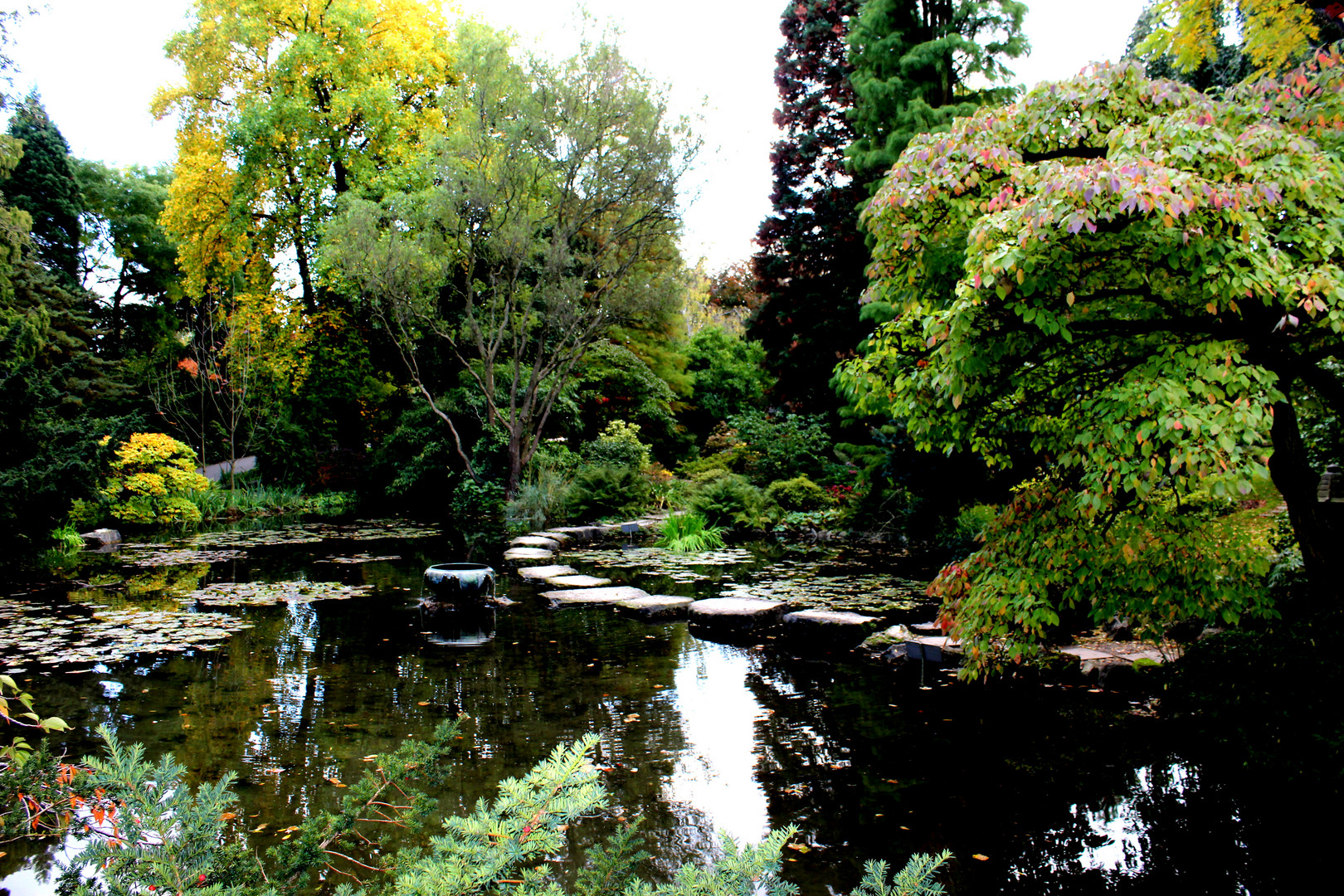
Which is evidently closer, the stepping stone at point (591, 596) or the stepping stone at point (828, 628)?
the stepping stone at point (828, 628)

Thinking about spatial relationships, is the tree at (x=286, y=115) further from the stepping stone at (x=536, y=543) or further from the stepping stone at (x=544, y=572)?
the stepping stone at (x=544, y=572)

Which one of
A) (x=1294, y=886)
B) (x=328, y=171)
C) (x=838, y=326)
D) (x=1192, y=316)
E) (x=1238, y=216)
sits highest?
(x=328, y=171)

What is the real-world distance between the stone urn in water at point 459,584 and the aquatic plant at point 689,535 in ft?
14.2

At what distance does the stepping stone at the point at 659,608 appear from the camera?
6.14 meters

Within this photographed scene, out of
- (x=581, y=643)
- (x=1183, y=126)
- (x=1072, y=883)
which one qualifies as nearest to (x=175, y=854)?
(x=1072, y=883)

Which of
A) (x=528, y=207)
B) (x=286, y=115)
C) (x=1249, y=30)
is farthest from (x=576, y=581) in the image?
(x=286, y=115)

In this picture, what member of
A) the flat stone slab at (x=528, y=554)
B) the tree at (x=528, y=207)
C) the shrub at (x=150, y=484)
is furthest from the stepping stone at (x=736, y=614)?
the shrub at (x=150, y=484)

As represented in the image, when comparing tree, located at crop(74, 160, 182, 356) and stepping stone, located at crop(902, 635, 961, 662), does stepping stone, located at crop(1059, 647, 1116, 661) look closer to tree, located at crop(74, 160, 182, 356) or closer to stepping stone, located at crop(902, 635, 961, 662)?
stepping stone, located at crop(902, 635, 961, 662)

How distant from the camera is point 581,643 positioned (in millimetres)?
5332

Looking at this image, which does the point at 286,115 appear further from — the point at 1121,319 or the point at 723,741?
the point at 1121,319

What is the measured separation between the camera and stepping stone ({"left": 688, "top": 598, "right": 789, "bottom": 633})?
18.7ft

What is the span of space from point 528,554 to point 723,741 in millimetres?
6039

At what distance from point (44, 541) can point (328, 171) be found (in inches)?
455

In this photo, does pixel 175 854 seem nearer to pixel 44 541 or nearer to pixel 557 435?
pixel 44 541
